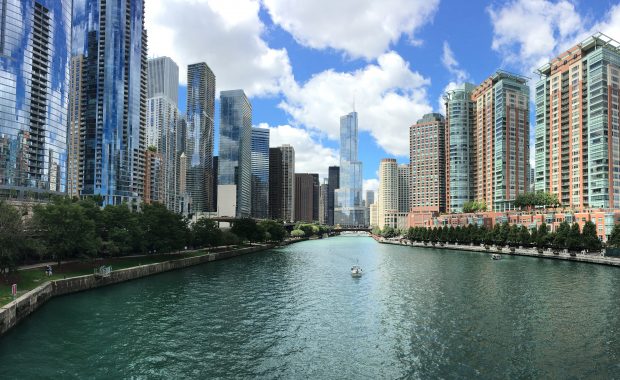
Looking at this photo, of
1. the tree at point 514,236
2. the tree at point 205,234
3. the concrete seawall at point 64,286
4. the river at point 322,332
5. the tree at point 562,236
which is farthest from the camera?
the tree at point 514,236

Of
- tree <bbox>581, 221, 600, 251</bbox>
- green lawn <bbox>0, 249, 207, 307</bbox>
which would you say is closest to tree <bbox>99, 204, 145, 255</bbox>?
green lawn <bbox>0, 249, 207, 307</bbox>

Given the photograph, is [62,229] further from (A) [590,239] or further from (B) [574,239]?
(A) [590,239]

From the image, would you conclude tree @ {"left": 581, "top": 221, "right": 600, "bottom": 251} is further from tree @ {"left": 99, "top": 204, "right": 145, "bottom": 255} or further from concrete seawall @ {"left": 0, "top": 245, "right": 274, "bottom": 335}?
tree @ {"left": 99, "top": 204, "right": 145, "bottom": 255}

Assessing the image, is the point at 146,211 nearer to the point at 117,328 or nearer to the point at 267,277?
the point at 267,277

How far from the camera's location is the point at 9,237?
67.3 meters

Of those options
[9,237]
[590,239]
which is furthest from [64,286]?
[590,239]

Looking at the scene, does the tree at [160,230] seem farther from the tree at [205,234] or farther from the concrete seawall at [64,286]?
the tree at [205,234]

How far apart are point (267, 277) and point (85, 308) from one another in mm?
48723

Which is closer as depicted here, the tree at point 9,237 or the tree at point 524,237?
the tree at point 9,237

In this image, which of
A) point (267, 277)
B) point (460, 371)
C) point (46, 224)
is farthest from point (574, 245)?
point (46, 224)

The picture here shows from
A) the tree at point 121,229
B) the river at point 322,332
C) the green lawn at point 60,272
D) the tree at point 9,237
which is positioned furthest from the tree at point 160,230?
the tree at point 9,237

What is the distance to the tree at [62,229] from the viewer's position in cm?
8331

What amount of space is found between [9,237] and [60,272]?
18.8 meters

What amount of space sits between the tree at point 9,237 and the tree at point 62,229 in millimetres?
10837
